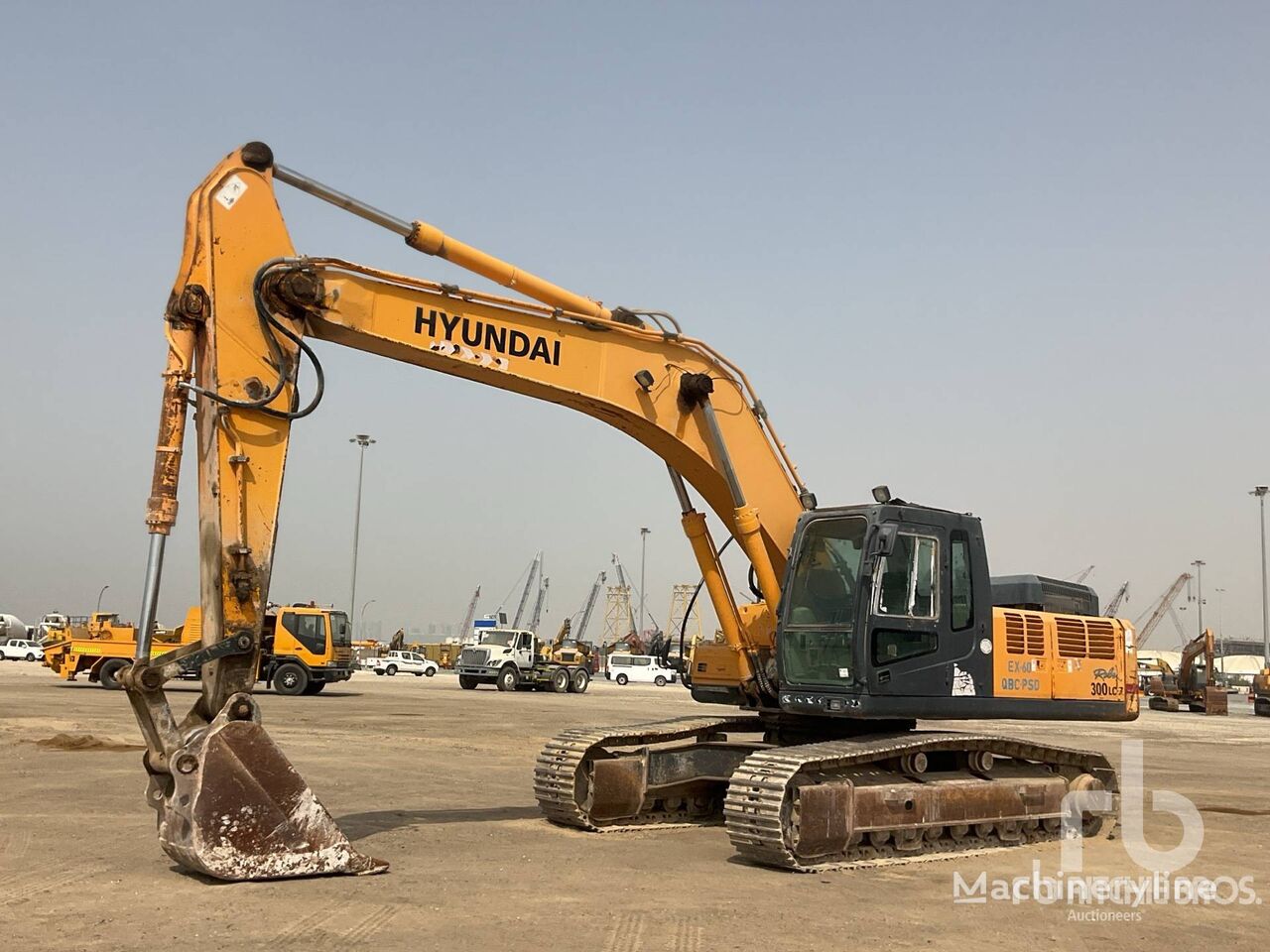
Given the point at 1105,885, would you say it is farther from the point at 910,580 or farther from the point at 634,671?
the point at 634,671

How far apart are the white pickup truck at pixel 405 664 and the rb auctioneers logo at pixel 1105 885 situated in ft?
184

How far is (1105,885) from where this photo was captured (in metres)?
9.48

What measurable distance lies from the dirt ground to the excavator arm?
62 centimetres

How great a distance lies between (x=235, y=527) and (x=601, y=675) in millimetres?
79065

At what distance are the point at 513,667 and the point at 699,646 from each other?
117 ft

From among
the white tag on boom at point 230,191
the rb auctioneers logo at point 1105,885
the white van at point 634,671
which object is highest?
the white tag on boom at point 230,191

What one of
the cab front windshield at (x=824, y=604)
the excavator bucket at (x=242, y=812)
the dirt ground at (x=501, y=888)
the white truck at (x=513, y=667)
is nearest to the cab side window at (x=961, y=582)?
the cab front windshield at (x=824, y=604)

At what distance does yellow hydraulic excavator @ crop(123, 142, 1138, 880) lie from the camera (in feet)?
27.9

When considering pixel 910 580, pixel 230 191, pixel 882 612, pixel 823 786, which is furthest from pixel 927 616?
pixel 230 191

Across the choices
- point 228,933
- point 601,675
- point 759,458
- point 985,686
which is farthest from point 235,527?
point 601,675

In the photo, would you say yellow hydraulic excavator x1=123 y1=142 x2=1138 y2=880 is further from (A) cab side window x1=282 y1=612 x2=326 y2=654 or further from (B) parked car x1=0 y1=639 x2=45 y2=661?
(B) parked car x1=0 y1=639 x2=45 y2=661

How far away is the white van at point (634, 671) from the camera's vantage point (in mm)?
64312

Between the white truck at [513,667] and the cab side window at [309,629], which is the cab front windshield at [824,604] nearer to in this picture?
the cab side window at [309,629]

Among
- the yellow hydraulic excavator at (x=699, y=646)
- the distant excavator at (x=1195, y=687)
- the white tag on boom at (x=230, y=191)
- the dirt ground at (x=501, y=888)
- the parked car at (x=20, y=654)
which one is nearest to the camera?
the dirt ground at (x=501, y=888)
